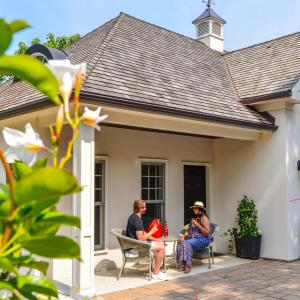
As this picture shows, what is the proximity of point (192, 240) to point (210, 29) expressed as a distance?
8.55 meters

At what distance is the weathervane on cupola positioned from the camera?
1433cm

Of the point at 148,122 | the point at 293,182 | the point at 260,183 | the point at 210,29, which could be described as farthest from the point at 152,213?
the point at 210,29

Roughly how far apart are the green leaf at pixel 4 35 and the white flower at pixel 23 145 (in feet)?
0.68

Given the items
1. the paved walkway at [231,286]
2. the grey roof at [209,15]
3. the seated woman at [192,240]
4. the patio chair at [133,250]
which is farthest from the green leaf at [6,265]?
the grey roof at [209,15]

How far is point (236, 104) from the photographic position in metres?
9.60

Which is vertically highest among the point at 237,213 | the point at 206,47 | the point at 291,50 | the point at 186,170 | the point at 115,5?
the point at 115,5

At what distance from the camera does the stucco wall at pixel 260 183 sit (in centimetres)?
909

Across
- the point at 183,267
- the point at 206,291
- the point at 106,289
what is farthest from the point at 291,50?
the point at 106,289

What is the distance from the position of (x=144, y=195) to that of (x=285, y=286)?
3.64 meters

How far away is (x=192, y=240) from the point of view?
327 inches

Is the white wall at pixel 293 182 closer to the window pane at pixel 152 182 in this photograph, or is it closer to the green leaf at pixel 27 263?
the window pane at pixel 152 182

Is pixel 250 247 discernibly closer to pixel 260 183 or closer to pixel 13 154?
pixel 260 183

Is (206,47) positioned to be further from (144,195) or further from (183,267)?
(183,267)

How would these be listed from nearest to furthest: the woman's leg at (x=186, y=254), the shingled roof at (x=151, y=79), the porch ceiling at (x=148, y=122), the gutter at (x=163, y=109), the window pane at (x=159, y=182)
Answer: the gutter at (x=163, y=109) → the porch ceiling at (x=148, y=122) → the shingled roof at (x=151, y=79) → the woman's leg at (x=186, y=254) → the window pane at (x=159, y=182)
